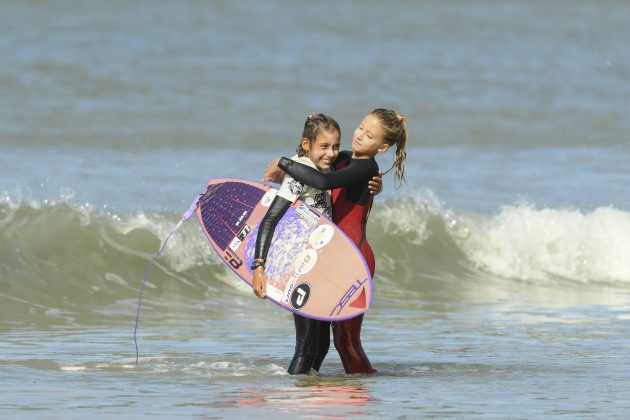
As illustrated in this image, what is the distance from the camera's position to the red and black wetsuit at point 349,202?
600 centimetres

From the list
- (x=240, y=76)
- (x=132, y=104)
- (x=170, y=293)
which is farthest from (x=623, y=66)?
(x=170, y=293)

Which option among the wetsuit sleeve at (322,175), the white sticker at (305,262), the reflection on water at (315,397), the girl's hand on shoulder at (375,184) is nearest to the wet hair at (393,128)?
the girl's hand on shoulder at (375,184)

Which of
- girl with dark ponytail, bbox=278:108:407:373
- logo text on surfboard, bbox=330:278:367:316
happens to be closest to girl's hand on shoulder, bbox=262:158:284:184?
girl with dark ponytail, bbox=278:108:407:373

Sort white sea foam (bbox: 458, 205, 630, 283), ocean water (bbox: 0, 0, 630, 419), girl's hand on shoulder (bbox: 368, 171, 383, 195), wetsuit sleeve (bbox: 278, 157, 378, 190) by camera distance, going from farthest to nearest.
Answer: white sea foam (bbox: 458, 205, 630, 283), ocean water (bbox: 0, 0, 630, 419), girl's hand on shoulder (bbox: 368, 171, 383, 195), wetsuit sleeve (bbox: 278, 157, 378, 190)

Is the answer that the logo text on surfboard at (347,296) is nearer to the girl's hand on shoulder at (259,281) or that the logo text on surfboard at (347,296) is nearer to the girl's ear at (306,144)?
the girl's hand on shoulder at (259,281)

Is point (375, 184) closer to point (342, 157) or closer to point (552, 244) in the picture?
point (342, 157)

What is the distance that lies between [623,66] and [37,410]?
22488 millimetres

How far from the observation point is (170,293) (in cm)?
1055

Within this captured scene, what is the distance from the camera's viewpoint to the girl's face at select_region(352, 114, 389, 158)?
6.20 metres

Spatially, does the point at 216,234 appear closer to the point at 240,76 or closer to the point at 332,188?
the point at 332,188

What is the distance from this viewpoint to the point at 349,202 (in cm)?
634

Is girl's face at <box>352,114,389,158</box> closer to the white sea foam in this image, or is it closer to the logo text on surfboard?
the logo text on surfboard

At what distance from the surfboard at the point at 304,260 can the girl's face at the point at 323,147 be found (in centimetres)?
25

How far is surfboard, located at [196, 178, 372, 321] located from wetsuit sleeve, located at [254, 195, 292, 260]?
3.7 inches
